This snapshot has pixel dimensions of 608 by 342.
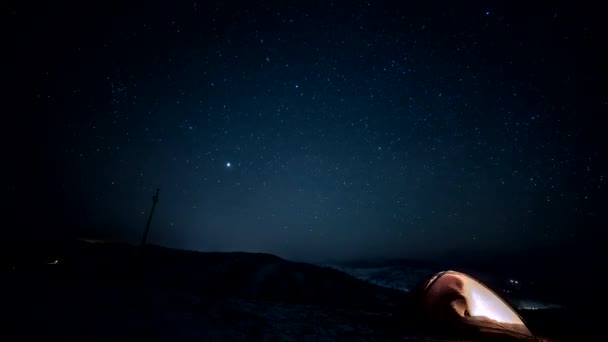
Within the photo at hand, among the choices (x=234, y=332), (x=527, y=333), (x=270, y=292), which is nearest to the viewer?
(x=234, y=332)

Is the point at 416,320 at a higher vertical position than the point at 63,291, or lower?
lower

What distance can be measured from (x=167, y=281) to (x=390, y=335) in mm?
15186

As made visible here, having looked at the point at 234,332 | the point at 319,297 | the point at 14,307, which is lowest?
the point at 319,297

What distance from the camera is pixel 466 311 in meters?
5.58

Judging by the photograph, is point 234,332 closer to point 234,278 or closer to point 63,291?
point 63,291

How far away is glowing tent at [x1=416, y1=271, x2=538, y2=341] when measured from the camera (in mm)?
5055

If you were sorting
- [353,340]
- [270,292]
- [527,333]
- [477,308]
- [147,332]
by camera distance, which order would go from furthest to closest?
[270,292] → [477,308] → [527,333] → [353,340] → [147,332]

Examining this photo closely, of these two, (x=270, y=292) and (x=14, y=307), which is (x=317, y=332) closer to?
(x=14, y=307)

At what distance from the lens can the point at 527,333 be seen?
5.28 metres

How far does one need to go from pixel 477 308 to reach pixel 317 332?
154 inches

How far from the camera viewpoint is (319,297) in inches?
627

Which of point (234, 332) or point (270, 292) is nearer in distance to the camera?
point (234, 332)

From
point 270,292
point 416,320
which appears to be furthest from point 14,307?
point 270,292

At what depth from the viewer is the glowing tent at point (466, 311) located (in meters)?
5.05
